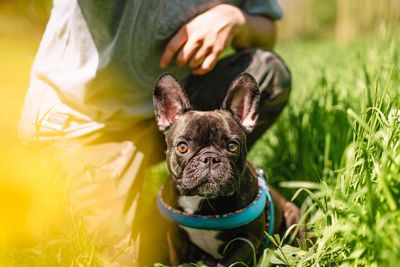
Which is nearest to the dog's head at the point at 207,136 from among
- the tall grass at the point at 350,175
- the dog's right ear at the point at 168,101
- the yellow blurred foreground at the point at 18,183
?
the dog's right ear at the point at 168,101

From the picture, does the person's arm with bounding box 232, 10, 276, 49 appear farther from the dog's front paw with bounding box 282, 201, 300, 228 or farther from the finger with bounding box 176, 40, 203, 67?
the dog's front paw with bounding box 282, 201, 300, 228

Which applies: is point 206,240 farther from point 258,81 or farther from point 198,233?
point 258,81

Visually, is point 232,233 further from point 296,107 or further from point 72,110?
point 296,107

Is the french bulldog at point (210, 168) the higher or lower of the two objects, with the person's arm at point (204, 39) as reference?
lower

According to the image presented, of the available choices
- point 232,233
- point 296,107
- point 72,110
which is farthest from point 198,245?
point 296,107

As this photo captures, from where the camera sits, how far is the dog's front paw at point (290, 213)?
251 centimetres

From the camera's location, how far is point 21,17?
4.50 ft

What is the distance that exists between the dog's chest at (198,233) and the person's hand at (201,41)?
0.64 metres

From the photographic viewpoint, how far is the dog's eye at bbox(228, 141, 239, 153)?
2.21 m

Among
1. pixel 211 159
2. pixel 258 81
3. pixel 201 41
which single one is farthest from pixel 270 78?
pixel 211 159

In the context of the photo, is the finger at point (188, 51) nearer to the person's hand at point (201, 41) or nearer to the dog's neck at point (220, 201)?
the person's hand at point (201, 41)

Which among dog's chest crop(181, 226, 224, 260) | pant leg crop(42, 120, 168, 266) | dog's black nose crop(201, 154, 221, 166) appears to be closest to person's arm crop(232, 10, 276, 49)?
pant leg crop(42, 120, 168, 266)

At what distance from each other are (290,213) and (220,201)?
467mm

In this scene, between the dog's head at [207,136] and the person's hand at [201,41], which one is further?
the person's hand at [201,41]
